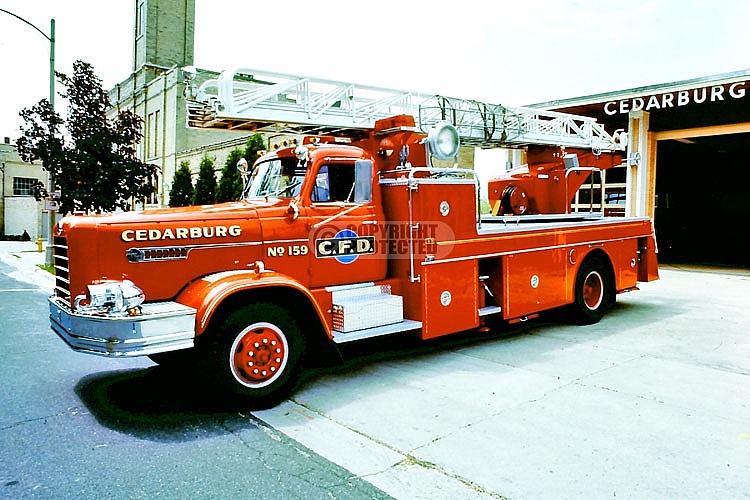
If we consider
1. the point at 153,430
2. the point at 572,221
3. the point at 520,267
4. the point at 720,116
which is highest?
the point at 720,116

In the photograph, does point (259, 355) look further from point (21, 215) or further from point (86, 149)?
point (21, 215)

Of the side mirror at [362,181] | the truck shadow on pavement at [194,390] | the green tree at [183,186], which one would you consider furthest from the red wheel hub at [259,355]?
the green tree at [183,186]

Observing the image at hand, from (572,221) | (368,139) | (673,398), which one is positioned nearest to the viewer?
(673,398)

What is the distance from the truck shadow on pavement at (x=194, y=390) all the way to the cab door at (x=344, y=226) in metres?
1.06

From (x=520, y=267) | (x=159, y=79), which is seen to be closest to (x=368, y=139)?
(x=520, y=267)

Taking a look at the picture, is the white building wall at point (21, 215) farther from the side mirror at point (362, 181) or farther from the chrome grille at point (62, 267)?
the side mirror at point (362, 181)

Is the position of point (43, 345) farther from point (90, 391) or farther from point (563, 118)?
point (563, 118)

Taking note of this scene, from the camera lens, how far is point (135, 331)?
4.62 m

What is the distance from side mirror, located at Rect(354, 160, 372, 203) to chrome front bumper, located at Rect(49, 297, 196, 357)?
2326 mm

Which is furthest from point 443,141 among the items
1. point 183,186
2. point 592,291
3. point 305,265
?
point 183,186

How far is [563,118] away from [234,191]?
14.7 metres

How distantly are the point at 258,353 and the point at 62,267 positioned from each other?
2.06 metres

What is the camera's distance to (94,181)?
15.2 meters

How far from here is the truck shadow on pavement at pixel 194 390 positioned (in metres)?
4.86
